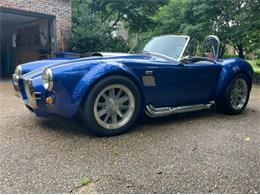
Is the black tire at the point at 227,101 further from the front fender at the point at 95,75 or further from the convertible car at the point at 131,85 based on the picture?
the front fender at the point at 95,75

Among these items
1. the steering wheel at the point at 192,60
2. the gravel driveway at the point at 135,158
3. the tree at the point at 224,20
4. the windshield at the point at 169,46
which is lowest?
the gravel driveway at the point at 135,158

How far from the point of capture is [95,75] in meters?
3.52

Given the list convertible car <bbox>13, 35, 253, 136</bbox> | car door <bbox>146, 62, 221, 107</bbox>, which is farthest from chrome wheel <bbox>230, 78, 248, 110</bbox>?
car door <bbox>146, 62, 221, 107</bbox>

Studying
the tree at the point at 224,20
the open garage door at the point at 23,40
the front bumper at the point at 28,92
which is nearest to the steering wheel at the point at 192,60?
the front bumper at the point at 28,92

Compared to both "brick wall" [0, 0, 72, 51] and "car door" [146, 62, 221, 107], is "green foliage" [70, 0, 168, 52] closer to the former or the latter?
"brick wall" [0, 0, 72, 51]

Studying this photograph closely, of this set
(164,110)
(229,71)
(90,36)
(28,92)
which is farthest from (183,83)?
(90,36)

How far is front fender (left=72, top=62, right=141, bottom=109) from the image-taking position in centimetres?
342

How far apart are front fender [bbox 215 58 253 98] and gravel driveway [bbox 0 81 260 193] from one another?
65cm

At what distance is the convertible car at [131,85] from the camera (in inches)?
136

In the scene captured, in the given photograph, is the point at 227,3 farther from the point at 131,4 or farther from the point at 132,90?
the point at 132,90

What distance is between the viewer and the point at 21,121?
445cm

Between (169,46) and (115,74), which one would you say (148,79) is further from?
A: (169,46)

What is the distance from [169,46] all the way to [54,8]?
23.8 feet

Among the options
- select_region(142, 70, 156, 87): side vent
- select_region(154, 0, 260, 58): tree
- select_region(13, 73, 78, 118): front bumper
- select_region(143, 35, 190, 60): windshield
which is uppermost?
select_region(154, 0, 260, 58): tree
